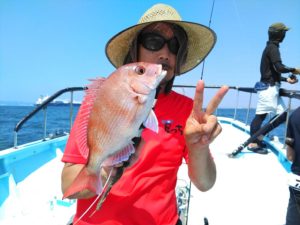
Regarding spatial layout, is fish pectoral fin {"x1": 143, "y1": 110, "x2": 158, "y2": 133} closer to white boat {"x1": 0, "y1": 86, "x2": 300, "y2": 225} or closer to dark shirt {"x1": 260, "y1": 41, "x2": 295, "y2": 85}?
white boat {"x1": 0, "y1": 86, "x2": 300, "y2": 225}

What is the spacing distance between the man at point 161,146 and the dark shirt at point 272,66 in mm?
3264

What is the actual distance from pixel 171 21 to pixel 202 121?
2.22ft

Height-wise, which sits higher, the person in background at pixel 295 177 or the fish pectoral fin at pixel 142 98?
the fish pectoral fin at pixel 142 98

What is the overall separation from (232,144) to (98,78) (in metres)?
4.95

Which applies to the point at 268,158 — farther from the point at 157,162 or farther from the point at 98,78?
the point at 98,78

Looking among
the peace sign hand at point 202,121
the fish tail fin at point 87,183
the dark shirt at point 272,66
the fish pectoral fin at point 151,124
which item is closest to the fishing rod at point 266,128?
the dark shirt at point 272,66

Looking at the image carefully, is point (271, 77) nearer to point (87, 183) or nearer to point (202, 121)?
point (202, 121)

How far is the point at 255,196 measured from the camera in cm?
311

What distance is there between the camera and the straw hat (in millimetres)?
1533

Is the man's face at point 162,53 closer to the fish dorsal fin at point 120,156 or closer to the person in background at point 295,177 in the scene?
the fish dorsal fin at point 120,156

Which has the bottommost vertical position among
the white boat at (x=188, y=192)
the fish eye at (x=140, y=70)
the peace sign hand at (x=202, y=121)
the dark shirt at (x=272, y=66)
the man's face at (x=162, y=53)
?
the white boat at (x=188, y=192)

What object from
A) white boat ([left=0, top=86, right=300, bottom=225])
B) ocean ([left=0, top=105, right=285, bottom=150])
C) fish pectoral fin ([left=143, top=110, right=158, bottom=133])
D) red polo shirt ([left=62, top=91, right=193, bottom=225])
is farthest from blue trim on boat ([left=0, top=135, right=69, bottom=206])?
fish pectoral fin ([left=143, top=110, right=158, bottom=133])

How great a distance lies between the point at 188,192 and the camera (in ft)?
8.54

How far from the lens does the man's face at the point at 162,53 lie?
1504 millimetres
